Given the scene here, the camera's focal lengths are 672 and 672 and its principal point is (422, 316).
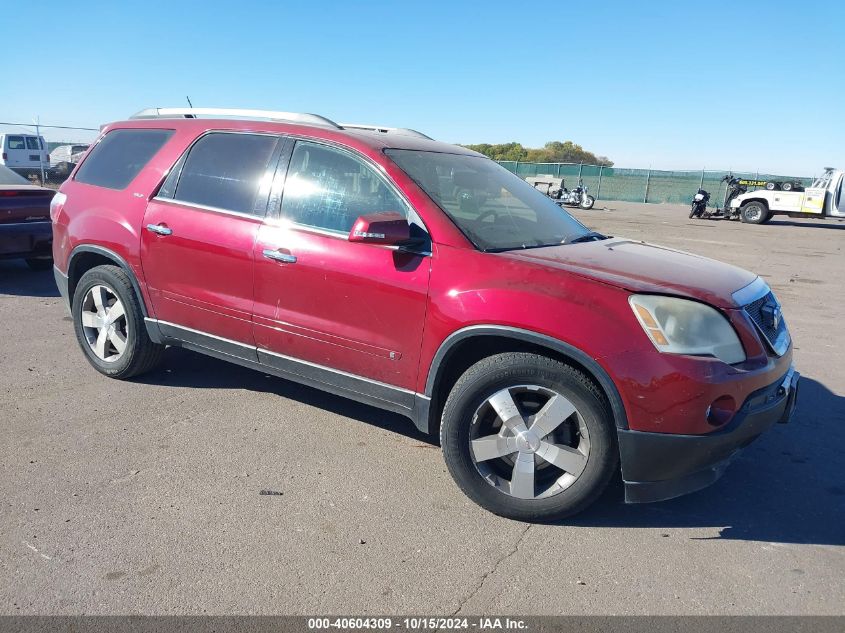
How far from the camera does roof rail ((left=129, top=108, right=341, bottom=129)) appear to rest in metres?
4.20

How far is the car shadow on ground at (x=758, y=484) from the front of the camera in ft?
10.7

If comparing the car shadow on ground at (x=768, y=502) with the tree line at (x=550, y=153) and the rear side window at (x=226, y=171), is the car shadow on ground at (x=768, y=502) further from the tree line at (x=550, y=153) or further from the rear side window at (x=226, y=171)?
the tree line at (x=550, y=153)

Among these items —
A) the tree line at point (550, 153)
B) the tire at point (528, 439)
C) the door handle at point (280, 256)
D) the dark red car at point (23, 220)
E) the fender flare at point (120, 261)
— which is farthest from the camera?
the tree line at point (550, 153)

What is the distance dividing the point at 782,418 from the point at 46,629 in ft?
10.9

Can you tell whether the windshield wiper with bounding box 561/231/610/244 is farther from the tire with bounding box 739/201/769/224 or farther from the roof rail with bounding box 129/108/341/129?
the tire with bounding box 739/201/769/224

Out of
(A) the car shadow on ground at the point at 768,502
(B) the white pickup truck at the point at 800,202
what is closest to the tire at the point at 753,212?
(B) the white pickup truck at the point at 800,202

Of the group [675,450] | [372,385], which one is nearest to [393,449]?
[372,385]

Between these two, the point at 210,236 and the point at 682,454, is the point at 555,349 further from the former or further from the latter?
the point at 210,236

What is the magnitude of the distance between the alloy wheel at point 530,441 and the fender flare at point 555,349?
0.19 meters

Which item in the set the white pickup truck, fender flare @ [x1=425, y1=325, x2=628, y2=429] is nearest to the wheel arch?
fender flare @ [x1=425, y1=325, x2=628, y2=429]

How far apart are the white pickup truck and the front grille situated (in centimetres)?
2370

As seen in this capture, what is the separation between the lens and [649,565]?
291 centimetres

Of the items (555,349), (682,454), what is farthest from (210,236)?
(682,454)

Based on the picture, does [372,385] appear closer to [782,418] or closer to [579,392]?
[579,392]
